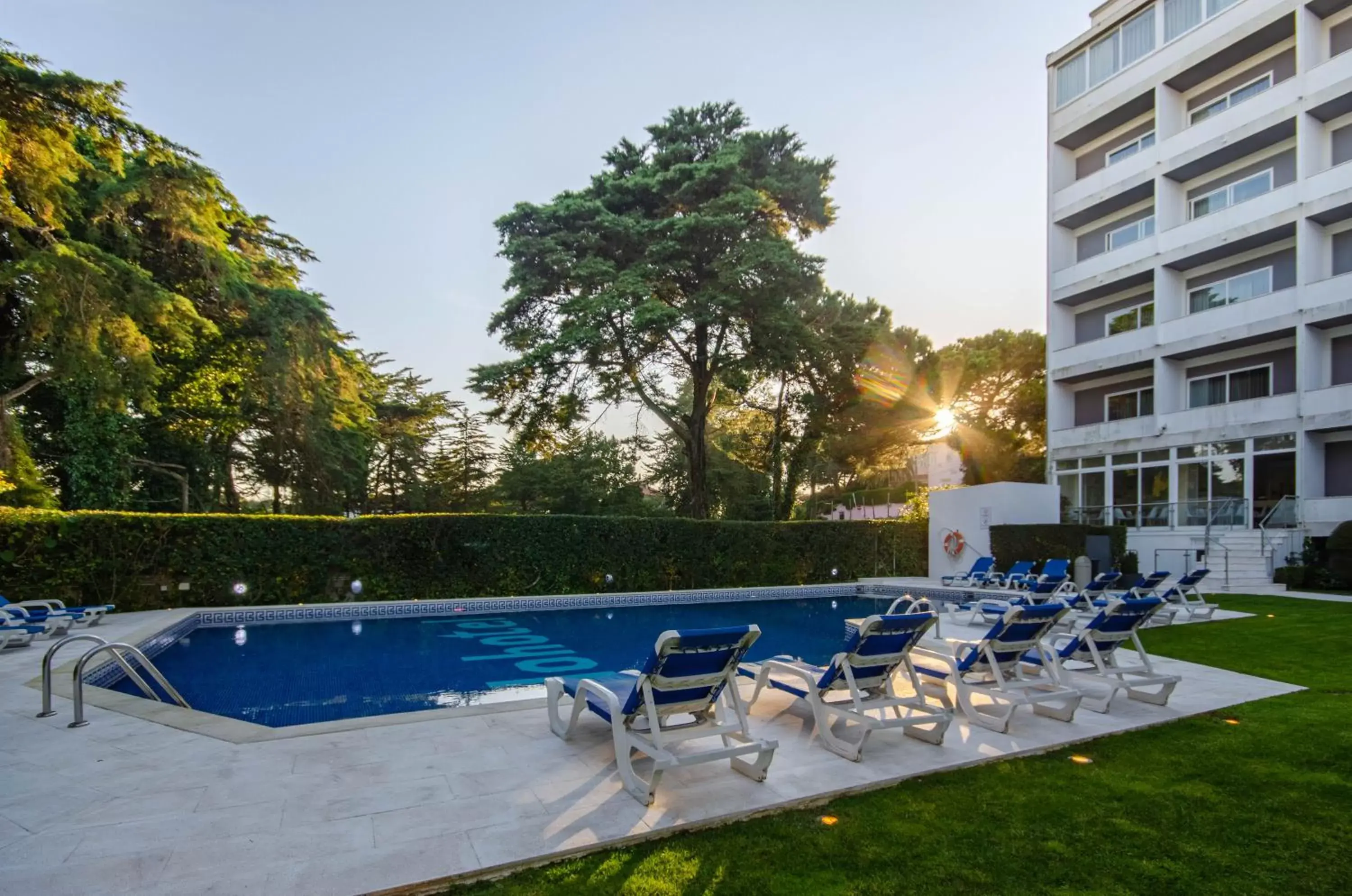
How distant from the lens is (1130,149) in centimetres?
2628

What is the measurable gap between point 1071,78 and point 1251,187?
858 centimetres

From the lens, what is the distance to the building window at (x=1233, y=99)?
886 inches

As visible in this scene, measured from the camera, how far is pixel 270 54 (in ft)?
40.7

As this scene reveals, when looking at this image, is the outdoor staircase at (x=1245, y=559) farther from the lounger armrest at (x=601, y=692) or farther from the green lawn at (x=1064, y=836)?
the lounger armrest at (x=601, y=692)

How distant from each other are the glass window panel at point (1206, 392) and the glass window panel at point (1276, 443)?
1929 mm

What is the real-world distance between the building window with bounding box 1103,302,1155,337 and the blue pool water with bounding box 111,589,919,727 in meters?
16.2

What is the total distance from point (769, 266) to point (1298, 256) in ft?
48.9

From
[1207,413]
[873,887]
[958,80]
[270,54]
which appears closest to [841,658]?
[873,887]

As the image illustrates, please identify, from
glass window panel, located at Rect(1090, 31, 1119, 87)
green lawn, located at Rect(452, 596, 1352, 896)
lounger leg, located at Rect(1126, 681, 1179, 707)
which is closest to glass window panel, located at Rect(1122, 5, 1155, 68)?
glass window panel, located at Rect(1090, 31, 1119, 87)

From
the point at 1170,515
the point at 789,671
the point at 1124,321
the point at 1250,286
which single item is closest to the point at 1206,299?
the point at 1250,286

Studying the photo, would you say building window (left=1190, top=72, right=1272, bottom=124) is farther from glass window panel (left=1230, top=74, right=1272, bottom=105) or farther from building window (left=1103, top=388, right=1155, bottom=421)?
building window (left=1103, top=388, right=1155, bottom=421)

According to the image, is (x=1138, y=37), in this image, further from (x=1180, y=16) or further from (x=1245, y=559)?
(x=1245, y=559)

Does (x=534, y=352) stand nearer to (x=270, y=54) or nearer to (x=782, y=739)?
(x=270, y=54)

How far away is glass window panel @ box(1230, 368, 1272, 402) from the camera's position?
2198 centimetres
